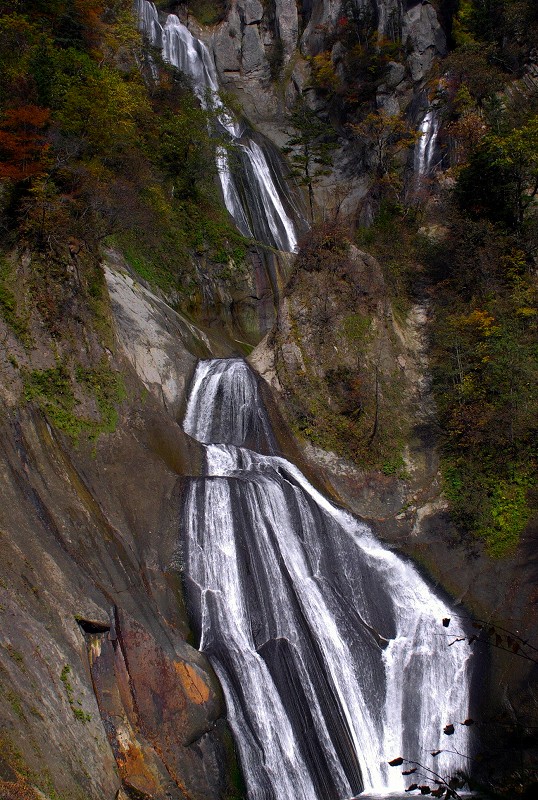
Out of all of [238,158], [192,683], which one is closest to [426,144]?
[238,158]

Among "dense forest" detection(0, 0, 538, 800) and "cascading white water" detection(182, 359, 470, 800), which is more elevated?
"dense forest" detection(0, 0, 538, 800)

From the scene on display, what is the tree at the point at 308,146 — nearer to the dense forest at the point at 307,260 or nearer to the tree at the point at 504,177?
the dense forest at the point at 307,260

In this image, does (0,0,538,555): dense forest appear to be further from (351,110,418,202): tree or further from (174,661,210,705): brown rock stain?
(174,661,210,705): brown rock stain

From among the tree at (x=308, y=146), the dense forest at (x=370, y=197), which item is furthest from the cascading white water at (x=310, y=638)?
the tree at (x=308, y=146)

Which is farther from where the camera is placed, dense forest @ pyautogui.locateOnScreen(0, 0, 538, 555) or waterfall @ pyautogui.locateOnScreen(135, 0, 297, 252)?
waterfall @ pyautogui.locateOnScreen(135, 0, 297, 252)

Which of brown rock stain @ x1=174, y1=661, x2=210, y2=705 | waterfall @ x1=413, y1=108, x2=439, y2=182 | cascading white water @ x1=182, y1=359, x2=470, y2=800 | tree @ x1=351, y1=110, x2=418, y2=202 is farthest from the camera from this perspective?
waterfall @ x1=413, y1=108, x2=439, y2=182

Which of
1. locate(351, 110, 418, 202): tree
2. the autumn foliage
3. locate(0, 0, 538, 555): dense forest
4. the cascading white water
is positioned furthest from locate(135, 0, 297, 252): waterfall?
the cascading white water

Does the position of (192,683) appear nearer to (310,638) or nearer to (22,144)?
(310,638)
